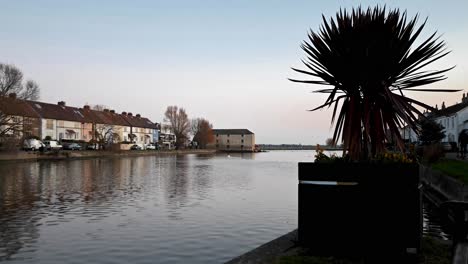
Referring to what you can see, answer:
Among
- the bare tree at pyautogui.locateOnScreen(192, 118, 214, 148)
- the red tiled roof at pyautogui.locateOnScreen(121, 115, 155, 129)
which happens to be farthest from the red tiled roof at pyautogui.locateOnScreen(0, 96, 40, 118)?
the bare tree at pyautogui.locateOnScreen(192, 118, 214, 148)

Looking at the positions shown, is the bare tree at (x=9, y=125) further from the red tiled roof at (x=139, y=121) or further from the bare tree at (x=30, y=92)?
the red tiled roof at (x=139, y=121)

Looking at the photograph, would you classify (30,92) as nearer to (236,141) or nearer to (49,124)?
(49,124)

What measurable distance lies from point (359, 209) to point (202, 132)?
153275 mm

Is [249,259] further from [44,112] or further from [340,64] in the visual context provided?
[44,112]

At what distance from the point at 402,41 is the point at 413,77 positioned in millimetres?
799

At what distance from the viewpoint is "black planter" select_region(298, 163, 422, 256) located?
6.39 meters

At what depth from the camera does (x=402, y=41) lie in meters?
7.26

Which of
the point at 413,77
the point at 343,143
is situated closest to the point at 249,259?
the point at 343,143

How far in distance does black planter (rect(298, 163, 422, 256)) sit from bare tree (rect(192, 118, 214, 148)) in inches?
5977

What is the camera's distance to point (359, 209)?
6613 millimetres

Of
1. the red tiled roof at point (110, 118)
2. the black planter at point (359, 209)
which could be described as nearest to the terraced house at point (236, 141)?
the red tiled roof at point (110, 118)

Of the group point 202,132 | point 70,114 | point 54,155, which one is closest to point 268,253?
point 54,155

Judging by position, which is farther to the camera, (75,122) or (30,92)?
(75,122)

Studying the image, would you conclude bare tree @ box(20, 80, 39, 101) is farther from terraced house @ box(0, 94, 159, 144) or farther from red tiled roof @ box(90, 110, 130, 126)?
red tiled roof @ box(90, 110, 130, 126)
